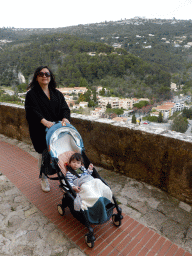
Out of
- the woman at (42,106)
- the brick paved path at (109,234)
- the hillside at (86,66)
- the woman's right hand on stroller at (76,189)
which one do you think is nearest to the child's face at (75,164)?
the woman's right hand on stroller at (76,189)

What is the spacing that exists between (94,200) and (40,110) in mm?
1270

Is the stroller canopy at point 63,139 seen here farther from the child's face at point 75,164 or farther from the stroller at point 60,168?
the child's face at point 75,164

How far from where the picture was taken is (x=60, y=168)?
214 centimetres

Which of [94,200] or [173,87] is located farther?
[173,87]

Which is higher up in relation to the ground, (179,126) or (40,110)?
(40,110)

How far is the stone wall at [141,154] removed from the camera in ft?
7.90

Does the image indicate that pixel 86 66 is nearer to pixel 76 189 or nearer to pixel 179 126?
pixel 179 126

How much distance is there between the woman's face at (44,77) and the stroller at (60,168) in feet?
1.80

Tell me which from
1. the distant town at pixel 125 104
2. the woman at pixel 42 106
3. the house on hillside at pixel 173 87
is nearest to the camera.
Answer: the woman at pixel 42 106

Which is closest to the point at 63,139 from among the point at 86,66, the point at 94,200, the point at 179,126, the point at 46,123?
the point at 46,123

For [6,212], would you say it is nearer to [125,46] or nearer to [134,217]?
[134,217]

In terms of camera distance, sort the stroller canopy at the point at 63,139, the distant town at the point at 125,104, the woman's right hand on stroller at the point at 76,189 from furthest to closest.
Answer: the distant town at the point at 125,104
the stroller canopy at the point at 63,139
the woman's right hand on stroller at the point at 76,189

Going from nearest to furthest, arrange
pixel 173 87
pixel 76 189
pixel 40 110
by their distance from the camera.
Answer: pixel 76 189
pixel 40 110
pixel 173 87

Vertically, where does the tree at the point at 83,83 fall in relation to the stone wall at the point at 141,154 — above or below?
below
